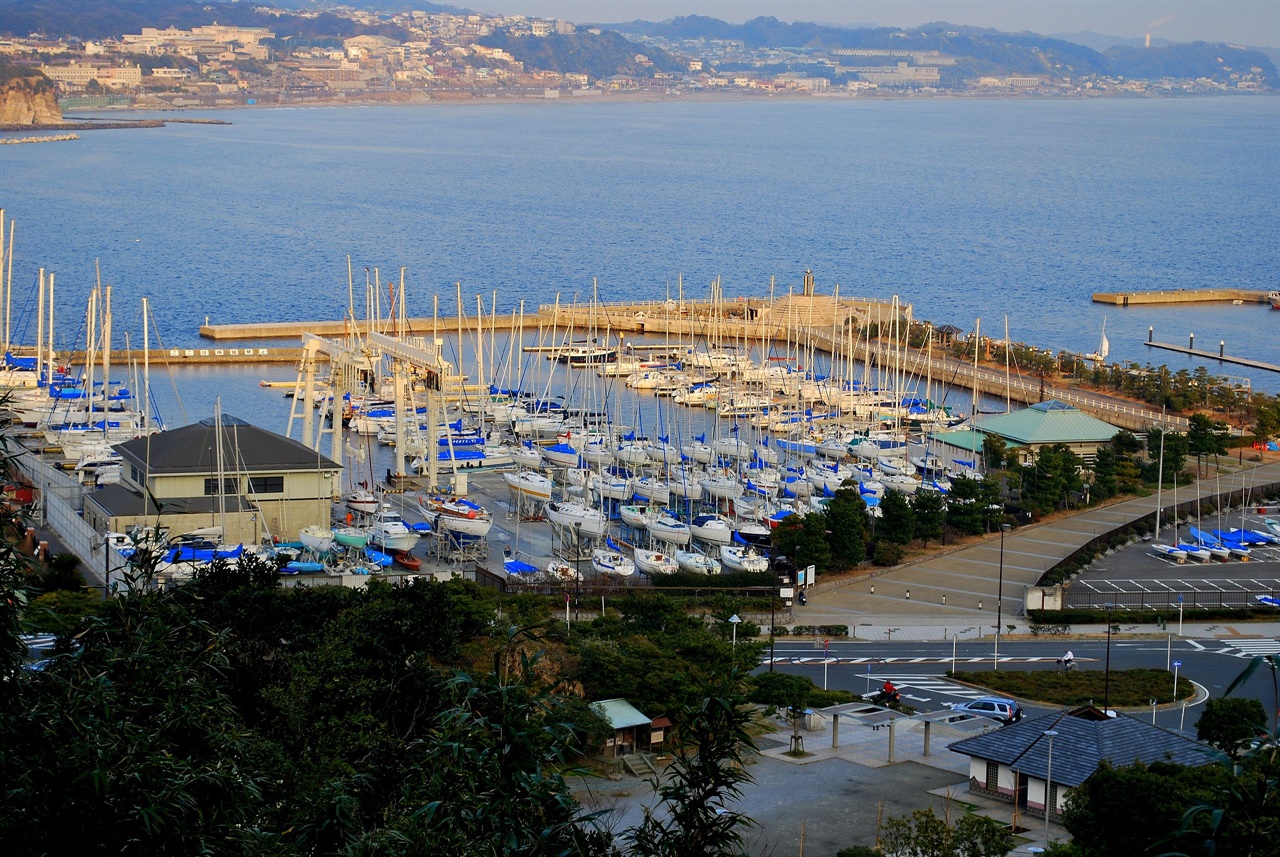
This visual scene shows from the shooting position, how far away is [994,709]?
66.8 ft

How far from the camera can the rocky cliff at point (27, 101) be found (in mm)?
176125

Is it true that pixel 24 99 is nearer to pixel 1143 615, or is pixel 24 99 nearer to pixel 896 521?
pixel 896 521

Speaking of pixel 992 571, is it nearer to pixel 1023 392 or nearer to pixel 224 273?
pixel 1023 392

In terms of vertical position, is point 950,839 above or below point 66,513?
above

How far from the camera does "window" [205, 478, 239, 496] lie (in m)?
28.6

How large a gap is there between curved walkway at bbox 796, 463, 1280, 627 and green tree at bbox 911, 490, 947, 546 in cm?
66

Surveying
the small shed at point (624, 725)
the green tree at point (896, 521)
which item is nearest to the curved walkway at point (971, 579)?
the green tree at point (896, 521)

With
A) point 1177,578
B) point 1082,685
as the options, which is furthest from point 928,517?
point 1082,685

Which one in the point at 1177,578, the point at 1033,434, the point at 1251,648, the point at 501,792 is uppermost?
the point at 501,792

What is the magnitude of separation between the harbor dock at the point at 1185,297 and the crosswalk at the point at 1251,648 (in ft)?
170

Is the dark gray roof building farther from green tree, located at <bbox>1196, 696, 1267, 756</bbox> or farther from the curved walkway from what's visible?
the curved walkway

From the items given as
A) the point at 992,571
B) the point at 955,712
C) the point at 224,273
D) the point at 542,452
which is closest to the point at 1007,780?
the point at 955,712

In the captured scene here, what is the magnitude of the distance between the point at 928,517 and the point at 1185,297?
4840cm

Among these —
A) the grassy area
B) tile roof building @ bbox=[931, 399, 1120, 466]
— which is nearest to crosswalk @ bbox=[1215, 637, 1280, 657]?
the grassy area
